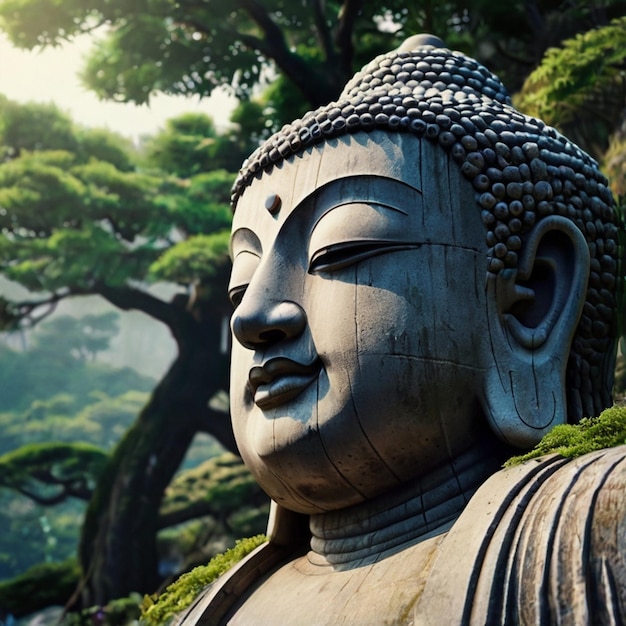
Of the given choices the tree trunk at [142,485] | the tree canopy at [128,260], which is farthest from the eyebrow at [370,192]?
the tree trunk at [142,485]

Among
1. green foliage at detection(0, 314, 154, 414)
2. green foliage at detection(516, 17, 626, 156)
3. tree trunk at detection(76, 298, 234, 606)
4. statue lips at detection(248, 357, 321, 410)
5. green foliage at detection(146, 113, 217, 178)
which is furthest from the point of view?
green foliage at detection(0, 314, 154, 414)

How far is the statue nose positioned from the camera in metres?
2.48

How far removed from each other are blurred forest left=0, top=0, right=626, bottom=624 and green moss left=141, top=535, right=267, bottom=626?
4.62 metres

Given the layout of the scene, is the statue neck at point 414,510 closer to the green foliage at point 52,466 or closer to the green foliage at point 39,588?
the green foliage at point 39,588

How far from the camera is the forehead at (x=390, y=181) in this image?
2.49m

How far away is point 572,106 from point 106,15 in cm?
584

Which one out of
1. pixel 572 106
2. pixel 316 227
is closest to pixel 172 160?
pixel 572 106

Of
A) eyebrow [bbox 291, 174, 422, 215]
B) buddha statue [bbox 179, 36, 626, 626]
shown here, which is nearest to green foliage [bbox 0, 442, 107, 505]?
buddha statue [bbox 179, 36, 626, 626]

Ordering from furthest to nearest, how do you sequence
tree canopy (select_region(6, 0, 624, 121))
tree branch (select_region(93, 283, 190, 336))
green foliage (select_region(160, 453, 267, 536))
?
tree branch (select_region(93, 283, 190, 336)) → green foliage (select_region(160, 453, 267, 536)) → tree canopy (select_region(6, 0, 624, 121))

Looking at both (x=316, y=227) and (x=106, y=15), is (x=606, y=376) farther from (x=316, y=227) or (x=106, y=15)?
(x=106, y=15)

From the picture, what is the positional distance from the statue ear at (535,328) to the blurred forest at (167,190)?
14.8 ft

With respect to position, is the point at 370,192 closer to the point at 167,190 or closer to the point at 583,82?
the point at 583,82

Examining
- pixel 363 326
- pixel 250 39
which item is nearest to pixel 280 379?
pixel 363 326

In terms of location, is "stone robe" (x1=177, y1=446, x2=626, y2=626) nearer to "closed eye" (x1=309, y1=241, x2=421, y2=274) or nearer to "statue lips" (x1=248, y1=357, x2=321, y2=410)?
"statue lips" (x1=248, y1=357, x2=321, y2=410)
